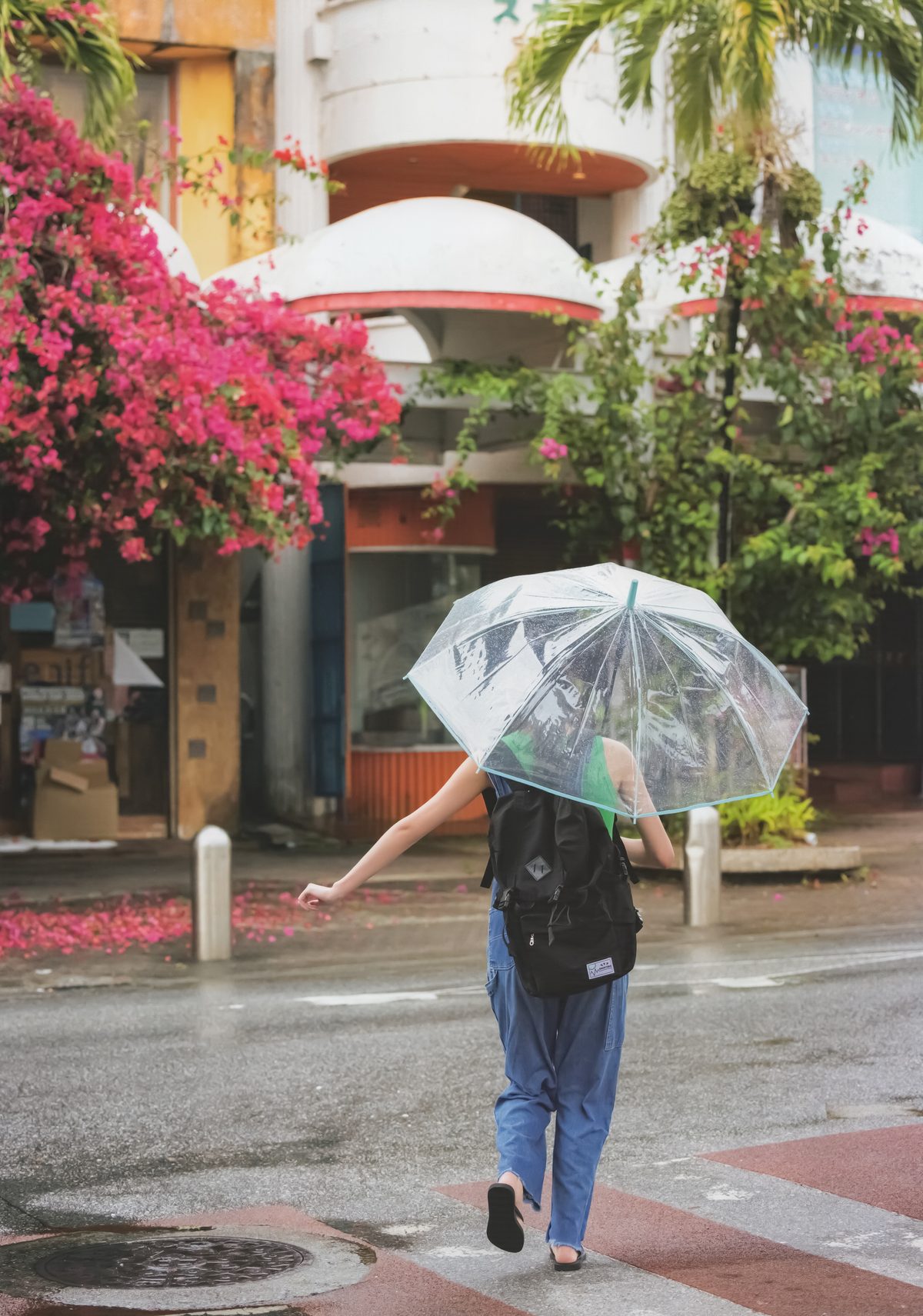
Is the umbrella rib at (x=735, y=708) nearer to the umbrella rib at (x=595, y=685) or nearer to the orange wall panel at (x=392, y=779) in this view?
the umbrella rib at (x=595, y=685)

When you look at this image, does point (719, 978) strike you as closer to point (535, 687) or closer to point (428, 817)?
point (428, 817)

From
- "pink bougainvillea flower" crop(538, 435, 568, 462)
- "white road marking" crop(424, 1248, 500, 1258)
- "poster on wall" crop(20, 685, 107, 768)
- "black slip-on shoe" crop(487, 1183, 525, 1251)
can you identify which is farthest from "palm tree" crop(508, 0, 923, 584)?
"black slip-on shoe" crop(487, 1183, 525, 1251)

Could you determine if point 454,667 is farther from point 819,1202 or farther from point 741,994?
point 741,994

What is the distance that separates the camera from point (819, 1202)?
5.71 metres

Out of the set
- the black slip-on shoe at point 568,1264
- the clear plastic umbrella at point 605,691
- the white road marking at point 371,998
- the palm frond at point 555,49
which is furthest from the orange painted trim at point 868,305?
the black slip-on shoe at point 568,1264

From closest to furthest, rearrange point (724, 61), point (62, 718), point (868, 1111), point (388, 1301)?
point (388, 1301) → point (868, 1111) → point (724, 61) → point (62, 718)

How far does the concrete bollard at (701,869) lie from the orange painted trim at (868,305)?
5.43m

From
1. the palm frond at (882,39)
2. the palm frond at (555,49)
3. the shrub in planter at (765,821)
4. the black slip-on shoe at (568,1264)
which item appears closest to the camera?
the black slip-on shoe at (568,1264)

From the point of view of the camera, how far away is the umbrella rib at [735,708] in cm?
502

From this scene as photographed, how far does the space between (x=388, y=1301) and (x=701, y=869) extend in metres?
7.93

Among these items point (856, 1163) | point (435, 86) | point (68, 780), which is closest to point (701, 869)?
point (856, 1163)

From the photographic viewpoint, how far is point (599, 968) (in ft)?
16.1

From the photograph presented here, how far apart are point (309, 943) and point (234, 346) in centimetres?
483

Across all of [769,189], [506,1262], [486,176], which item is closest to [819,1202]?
[506,1262]
